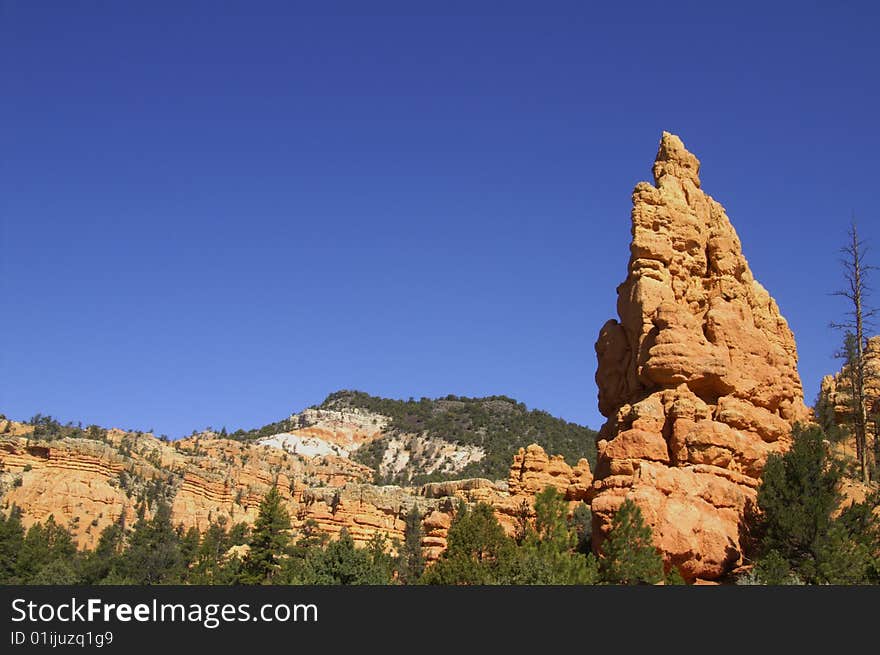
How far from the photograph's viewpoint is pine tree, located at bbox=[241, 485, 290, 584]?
48.3 meters

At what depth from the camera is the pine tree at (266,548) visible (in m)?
48.3

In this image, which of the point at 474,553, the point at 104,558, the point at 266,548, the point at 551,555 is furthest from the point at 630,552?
the point at 104,558

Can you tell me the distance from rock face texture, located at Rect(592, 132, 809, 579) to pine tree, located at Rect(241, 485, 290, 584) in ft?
63.6

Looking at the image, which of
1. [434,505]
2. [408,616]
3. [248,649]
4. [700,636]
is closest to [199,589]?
[248,649]

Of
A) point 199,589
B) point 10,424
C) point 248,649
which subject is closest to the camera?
point 248,649

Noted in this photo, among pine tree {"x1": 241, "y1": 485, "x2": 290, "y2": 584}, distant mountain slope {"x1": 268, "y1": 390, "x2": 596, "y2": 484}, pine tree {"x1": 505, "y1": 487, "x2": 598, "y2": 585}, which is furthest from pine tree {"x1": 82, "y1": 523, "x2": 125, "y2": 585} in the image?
distant mountain slope {"x1": 268, "y1": 390, "x2": 596, "y2": 484}

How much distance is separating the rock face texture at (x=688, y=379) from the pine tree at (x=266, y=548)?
1940 cm

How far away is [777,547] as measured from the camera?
34.7 meters

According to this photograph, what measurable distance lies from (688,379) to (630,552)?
968 centimetres

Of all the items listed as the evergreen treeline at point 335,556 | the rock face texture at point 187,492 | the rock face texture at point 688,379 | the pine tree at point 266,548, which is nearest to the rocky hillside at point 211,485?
the rock face texture at point 187,492

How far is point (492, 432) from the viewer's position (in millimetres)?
170375

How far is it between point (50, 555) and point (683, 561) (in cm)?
4249

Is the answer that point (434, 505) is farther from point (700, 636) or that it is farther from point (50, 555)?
point (700, 636)

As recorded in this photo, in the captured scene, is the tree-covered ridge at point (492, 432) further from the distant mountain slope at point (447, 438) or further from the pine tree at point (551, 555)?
the pine tree at point (551, 555)
